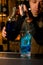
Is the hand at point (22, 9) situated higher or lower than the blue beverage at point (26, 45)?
higher

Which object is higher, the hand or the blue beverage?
the hand

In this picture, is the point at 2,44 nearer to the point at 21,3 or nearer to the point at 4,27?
the point at 4,27

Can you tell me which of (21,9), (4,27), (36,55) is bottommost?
(36,55)

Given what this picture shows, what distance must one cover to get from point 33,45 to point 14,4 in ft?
0.97

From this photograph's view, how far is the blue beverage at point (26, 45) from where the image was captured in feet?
3.41

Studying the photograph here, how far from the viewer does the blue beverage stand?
104cm

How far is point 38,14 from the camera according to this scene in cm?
111

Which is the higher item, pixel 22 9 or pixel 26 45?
pixel 22 9

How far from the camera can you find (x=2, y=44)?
3.64ft

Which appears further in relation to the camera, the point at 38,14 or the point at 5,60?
the point at 38,14

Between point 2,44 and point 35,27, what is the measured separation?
0.81 feet

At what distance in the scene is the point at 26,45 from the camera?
3.42 feet

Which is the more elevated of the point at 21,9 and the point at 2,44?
the point at 21,9

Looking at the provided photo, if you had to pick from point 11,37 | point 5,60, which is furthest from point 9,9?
point 5,60
